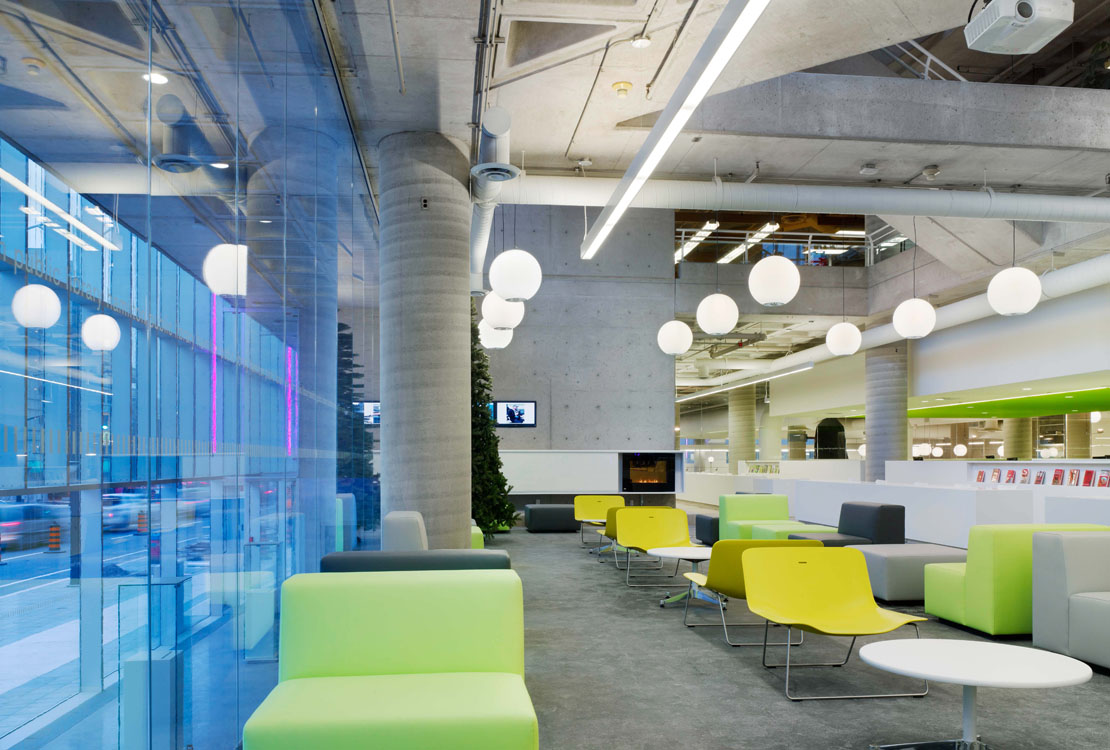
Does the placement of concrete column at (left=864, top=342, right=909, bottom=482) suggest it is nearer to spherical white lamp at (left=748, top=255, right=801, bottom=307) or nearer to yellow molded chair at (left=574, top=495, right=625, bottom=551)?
yellow molded chair at (left=574, top=495, right=625, bottom=551)

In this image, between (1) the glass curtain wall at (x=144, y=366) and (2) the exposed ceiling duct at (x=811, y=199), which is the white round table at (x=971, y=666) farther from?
(2) the exposed ceiling duct at (x=811, y=199)

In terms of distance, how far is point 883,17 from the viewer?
23.4ft

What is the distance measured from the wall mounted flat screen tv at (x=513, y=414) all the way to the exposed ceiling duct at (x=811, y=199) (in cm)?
725

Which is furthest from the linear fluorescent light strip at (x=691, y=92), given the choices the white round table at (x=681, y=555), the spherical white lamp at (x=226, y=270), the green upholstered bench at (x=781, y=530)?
the green upholstered bench at (x=781, y=530)

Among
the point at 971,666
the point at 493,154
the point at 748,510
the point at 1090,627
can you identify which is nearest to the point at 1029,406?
A: the point at 748,510

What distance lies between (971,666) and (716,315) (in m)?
7.79

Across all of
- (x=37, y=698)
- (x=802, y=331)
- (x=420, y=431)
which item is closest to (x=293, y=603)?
(x=37, y=698)

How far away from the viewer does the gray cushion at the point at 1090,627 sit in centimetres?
528

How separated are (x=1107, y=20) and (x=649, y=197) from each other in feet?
25.6

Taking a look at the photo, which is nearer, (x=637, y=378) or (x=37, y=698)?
(x=37, y=698)

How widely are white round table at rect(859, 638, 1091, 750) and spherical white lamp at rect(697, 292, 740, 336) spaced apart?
717 centimetres

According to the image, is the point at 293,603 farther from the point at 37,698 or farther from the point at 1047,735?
the point at 1047,735

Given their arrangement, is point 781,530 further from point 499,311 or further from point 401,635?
point 401,635

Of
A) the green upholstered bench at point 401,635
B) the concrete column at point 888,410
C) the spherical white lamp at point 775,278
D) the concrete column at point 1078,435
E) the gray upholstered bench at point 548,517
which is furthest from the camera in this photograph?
the concrete column at point 1078,435
